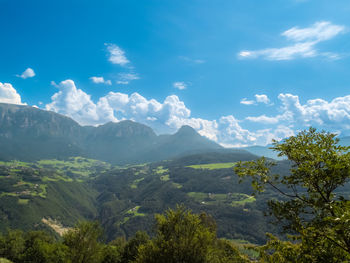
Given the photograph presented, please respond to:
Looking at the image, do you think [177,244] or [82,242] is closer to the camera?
[177,244]

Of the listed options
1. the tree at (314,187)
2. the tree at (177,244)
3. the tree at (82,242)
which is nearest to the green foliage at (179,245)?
the tree at (177,244)

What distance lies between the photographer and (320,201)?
8594mm

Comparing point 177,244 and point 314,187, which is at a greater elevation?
point 314,187

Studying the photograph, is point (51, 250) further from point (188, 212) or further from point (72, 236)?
point (188, 212)

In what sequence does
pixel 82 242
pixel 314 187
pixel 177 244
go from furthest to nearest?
pixel 82 242 < pixel 177 244 < pixel 314 187

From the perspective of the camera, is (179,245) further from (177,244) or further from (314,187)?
(314,187)

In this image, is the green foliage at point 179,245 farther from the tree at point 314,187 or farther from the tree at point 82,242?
the tree at point 82,242

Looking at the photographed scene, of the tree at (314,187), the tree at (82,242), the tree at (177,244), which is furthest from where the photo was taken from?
the tree at (82,242)

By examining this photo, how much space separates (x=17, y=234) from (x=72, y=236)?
68.4 metres

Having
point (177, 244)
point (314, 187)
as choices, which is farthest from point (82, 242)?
point (314, 187)

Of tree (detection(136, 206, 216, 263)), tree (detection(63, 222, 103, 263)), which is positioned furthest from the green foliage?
tree (detection(63, 222, 103, 263))

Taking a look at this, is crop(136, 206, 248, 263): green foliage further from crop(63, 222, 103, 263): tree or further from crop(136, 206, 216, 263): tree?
crop(63, 222, 103, 263): tree

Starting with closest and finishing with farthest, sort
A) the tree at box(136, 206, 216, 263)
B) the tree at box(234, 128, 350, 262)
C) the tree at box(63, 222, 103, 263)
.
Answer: the tree at box(234, 128, 350, 262) < the tree at box(136, 206, 216, 263) < the tree at box(63, 222, 103, 263)

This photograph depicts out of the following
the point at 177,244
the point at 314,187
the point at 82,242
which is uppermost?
the point at 314,187
